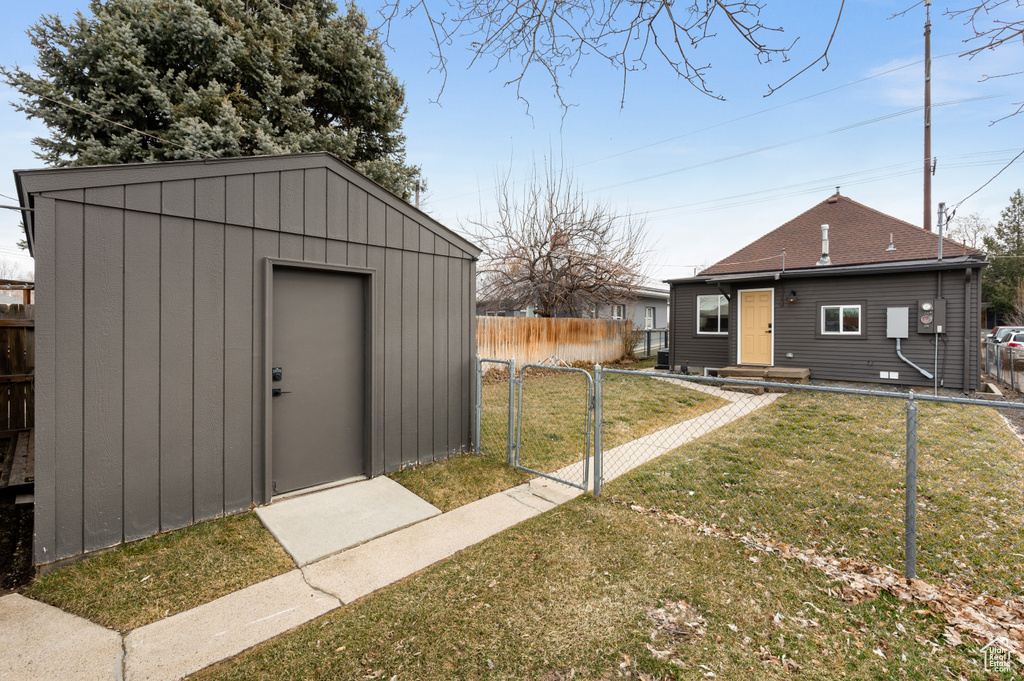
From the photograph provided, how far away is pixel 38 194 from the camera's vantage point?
105 inches

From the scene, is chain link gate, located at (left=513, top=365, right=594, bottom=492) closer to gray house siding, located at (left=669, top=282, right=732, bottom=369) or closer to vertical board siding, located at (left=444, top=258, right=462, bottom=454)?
vertical board siding, located at (left=444, top=258, right=462, bottom=454)

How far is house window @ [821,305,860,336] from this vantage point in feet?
34.6

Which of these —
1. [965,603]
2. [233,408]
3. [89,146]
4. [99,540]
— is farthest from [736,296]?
[89,146]

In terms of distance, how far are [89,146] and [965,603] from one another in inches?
483

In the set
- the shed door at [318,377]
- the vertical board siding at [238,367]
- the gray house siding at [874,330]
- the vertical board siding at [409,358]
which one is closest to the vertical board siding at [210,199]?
the vertical board siding at [238,367]

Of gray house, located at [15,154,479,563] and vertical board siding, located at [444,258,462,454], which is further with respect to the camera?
vertical board siding, located at [444,258,462,454]

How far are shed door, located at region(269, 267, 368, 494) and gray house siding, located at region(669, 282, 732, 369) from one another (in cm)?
1111

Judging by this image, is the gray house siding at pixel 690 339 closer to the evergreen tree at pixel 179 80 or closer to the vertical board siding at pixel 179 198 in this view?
the evergreen tree at pixel 179 80

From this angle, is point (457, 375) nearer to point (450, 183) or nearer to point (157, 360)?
point (157, 360)

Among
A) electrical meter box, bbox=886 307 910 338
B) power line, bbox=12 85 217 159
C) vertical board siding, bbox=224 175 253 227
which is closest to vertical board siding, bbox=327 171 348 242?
vertical board siding, bbox=224 175 253 227

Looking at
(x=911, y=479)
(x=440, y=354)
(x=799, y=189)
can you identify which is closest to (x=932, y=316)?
(x=911, y=479)

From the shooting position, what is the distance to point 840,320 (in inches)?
423

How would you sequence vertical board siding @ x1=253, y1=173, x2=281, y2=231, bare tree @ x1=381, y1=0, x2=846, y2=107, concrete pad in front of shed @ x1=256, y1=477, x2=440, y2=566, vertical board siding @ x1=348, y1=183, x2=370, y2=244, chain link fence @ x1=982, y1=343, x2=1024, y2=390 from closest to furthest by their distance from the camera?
bare tree @ x1=381, y1=0, x2=846, y2=107 → concrete pad in front of shed @ x1=256, y1=477, x2=440, y2=566 → vertical board siding @ x1=253, y1=173, x2=281, y2=231 → vertical board siding @ x1=348, y1=183, x2=370, y2=244 → chain link fence @ x1=982, y1=343, x2=1024, y2=390

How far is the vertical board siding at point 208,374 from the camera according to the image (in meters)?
3.33
